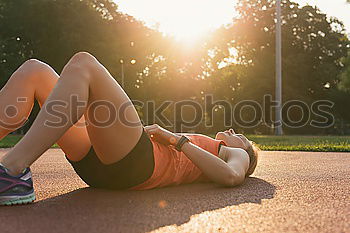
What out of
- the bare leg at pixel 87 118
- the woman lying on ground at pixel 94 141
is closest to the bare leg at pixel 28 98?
the woman lying on ground at pixel 94 141

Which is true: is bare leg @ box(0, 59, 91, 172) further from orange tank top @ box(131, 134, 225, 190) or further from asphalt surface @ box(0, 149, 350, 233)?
orange tank top @ box(131, 134, 225, 190)

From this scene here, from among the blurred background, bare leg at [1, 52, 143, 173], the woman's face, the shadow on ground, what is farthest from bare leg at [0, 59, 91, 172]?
the blurred background

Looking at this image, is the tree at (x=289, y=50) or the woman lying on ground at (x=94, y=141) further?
the tree at (x=289, y=50)

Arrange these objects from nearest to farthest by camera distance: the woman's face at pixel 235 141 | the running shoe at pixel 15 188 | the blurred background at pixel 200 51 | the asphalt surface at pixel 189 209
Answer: the asphalt surface at pixel 189 209 → the running shoe at pixel 15 188 → the woman's face at pixel 235 141 → the blurred background at pixel 200 51

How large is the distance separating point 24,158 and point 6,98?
0.62 meters

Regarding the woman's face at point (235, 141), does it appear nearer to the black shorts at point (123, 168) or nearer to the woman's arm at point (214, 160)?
the woman's arm at point (214, 160)

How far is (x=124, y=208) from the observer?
2623 millimetres

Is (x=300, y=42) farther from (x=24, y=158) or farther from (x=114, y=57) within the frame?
(x=24, y=158)

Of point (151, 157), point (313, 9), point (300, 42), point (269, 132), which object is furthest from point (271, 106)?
point (151, 157)

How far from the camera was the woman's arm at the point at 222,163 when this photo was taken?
3.11 meters

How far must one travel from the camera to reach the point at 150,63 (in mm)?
35281

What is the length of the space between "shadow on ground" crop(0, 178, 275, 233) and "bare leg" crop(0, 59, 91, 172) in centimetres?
31

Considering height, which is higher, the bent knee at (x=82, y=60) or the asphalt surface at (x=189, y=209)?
the bent knee at (x=82, y=60)

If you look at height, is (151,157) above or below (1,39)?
below
